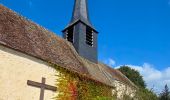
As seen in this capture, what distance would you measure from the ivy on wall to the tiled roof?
382mm

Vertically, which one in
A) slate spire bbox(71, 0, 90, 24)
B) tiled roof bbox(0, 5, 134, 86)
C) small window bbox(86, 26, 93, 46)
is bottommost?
tiled roof bbox(0, 5, 134, 86)

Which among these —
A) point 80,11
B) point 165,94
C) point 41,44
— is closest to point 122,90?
point 165,94

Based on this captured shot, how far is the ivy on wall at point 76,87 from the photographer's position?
16.8m

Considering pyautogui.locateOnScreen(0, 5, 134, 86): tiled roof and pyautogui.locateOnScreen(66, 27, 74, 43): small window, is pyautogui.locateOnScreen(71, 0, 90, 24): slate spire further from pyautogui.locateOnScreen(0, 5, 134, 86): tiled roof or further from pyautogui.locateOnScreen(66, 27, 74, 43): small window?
pyautogui.locateOnScreen(0, 5, 134, 86): tiled roof

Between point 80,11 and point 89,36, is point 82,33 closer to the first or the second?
point 89,36

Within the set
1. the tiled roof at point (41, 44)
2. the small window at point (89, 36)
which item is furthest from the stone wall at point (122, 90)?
the small window at point (89, 36)

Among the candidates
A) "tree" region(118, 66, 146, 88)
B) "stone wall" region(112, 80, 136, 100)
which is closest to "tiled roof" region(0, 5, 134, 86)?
"stone wall" region(112, 80, 136, 100)

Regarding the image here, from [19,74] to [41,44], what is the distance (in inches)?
143

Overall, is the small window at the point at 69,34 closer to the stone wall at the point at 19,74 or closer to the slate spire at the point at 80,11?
the slate spire at the point at 80,11

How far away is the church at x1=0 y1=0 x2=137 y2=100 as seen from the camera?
14.3 metres

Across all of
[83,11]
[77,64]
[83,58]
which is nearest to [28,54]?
[77,64]

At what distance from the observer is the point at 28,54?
1521 centimetres

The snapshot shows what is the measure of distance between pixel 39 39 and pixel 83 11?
7.56 meters

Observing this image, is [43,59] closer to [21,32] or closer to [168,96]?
[21,32]
